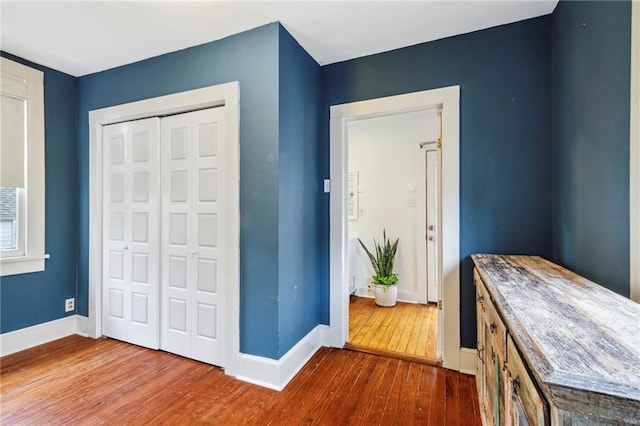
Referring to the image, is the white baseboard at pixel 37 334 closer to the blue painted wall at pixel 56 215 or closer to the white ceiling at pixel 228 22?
the blue painted wall at pixel 56 215

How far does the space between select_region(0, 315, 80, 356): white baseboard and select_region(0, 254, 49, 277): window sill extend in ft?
1.63

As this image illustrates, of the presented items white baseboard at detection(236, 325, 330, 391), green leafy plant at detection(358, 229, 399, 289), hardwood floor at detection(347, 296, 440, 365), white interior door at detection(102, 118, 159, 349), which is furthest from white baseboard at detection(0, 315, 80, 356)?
green leafy plant at detection(358, 229, 399, 289)

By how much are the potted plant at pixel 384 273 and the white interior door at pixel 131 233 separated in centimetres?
246

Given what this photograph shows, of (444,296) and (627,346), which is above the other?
(627,346)

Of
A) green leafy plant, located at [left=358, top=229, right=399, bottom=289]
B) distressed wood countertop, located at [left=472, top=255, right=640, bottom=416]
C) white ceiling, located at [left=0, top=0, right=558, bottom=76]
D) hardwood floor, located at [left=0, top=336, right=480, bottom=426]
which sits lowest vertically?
hardwood floor, located at [left=0, top=336, right=480, bottom=426]

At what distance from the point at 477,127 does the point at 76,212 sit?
12.1 feet

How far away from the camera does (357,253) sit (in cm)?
427

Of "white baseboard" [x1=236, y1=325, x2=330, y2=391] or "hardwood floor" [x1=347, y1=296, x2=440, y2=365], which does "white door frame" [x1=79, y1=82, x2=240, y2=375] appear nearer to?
"white baseboard" [x1=236, y1=325, x2=330, y2=391]

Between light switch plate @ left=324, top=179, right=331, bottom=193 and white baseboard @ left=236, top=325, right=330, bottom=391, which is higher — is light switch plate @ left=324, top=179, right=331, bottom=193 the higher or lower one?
the higher one

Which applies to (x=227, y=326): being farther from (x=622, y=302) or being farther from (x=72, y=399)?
(x=622, y=302)

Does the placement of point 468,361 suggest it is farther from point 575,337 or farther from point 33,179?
point 33,179

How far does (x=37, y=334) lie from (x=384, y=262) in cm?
358

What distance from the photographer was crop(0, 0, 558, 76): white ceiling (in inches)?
74.9

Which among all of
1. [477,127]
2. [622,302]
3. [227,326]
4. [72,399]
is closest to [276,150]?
[227,326]
